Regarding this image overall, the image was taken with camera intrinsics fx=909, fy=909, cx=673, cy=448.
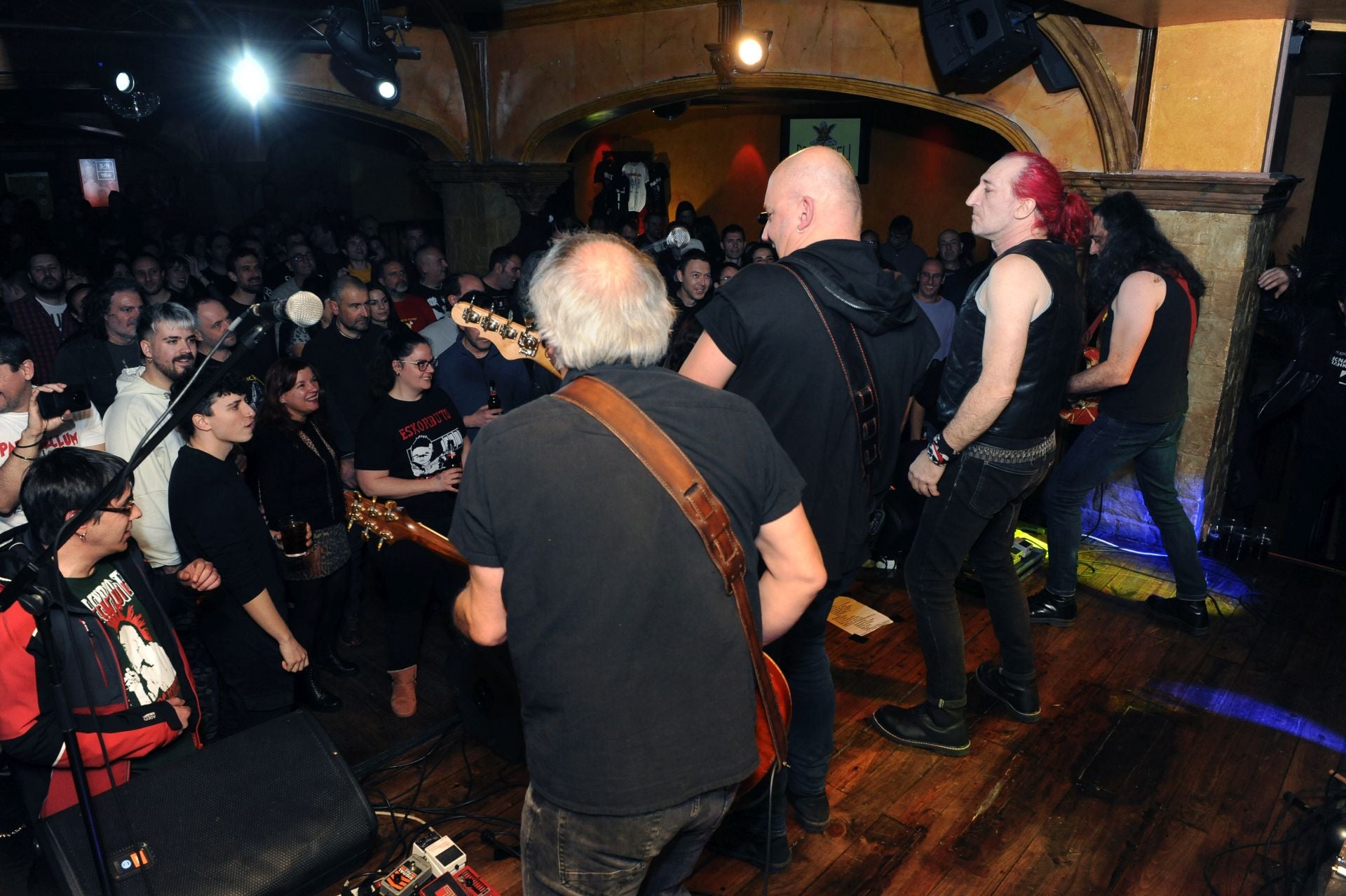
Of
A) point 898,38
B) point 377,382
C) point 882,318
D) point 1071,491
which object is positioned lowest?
point 1071,491

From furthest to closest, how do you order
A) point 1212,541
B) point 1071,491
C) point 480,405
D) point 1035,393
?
point 1212,541
point 480,405
point 1071,491
point 1035,393

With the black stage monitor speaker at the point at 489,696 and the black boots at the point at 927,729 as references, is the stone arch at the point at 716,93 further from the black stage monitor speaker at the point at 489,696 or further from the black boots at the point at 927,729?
the black stage monitor speaker at the point at 489,696

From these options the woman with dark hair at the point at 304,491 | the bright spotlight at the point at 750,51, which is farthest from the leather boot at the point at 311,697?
the bright spotlight at the point at 750,51

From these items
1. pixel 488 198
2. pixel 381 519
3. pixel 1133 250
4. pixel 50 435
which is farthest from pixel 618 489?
pixel 488 198

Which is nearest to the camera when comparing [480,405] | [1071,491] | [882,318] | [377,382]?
[882,318]

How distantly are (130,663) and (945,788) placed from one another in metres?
2.24

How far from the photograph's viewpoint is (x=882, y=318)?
2.08 m

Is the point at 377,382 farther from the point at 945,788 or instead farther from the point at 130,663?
the point at 945,788

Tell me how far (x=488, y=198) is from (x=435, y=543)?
5.70m

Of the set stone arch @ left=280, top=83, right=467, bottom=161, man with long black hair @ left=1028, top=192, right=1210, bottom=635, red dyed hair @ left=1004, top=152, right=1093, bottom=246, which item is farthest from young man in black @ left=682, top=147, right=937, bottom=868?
Answer: stone arch @ left=280, top=83, right=467, bottom=161

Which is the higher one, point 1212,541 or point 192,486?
point 192,486

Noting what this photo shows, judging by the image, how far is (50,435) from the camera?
9.23 ft

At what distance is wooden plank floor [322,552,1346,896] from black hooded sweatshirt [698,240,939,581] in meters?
0.90

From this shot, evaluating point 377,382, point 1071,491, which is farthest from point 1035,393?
point 377,382
